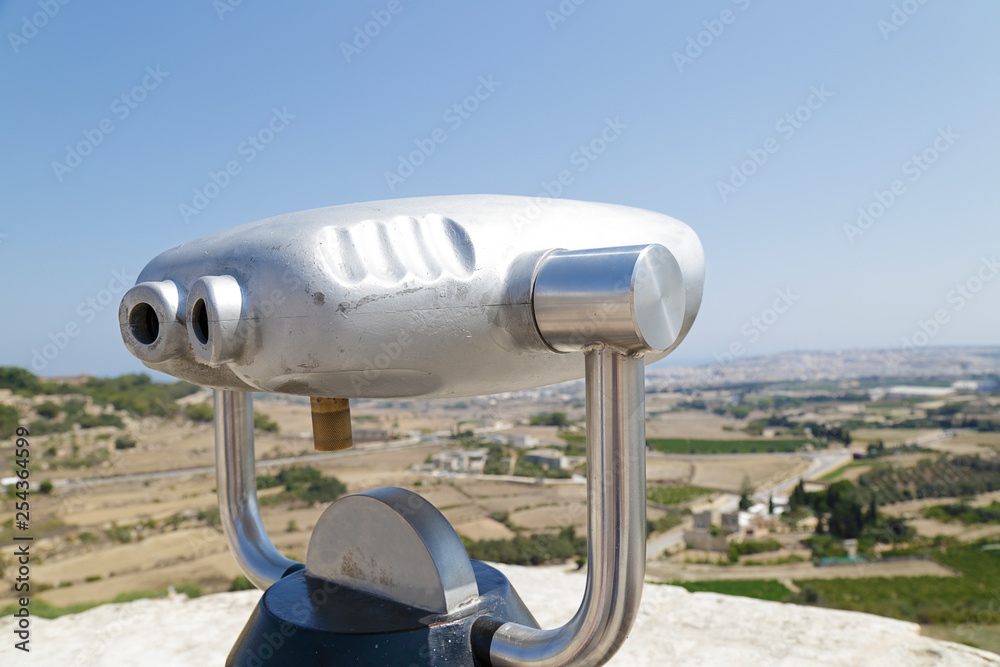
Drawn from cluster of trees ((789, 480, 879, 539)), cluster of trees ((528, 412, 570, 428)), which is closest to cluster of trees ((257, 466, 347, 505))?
cluster of trees ((528, 412, 570, 428))

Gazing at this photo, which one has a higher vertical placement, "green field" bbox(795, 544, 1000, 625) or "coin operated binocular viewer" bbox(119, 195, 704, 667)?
"coin operated binocular viewer" bbox(119, 195, 704, 667)

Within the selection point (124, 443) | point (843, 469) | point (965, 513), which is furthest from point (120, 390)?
point (965, 513)

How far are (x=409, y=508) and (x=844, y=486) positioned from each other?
2478cm

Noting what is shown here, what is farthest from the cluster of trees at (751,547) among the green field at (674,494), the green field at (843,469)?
the green field at (843,469)

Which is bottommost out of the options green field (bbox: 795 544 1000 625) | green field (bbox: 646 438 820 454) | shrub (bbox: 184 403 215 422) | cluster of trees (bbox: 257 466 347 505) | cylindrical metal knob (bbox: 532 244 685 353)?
green field (bbox: 795 544 1000 625)

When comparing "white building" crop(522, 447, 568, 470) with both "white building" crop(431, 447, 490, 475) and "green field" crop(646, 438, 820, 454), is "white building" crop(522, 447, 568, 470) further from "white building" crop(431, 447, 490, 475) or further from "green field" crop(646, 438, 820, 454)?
"green field" crop(646, 438, 820, 454)

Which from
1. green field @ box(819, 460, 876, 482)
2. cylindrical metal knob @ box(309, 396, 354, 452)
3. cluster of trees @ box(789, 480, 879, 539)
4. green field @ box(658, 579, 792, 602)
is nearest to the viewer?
cylindrical metal knob @ box(309, 396, 354, 452)

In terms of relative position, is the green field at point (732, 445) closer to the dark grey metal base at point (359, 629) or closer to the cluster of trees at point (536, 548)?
the cluster of trees at point (536, 548)

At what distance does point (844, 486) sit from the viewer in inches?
912

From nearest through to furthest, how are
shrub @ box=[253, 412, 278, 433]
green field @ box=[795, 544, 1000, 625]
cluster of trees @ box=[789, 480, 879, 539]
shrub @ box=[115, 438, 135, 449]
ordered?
green field @ box=[795, 544, 1000, 625] < shrub @ box=[115, 438, 135, 449] < shrub @ box=[253, 412, 278, 433] < cluster of trees @ box=[789, 480, 879, 539]

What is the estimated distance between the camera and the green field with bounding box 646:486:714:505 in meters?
22.6

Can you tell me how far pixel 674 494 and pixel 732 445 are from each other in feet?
19.8

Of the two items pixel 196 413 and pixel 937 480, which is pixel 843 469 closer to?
pixel 937 480

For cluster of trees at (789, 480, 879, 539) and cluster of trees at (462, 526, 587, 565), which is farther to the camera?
cluster of trees at (789, 480, 879, 539)
